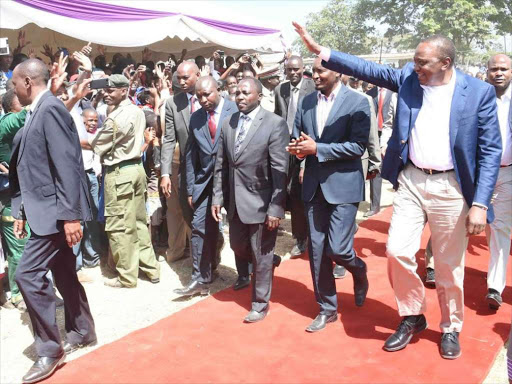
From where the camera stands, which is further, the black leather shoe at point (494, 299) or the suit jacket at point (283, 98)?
the suit jacket at point (283, 98)

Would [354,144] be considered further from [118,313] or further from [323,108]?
[118,313]

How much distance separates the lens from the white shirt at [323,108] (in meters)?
4.07

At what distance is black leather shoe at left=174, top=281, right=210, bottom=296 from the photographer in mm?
4801

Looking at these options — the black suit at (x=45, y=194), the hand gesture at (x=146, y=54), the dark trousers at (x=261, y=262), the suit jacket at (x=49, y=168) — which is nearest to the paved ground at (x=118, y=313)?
the black suit at (x=45, y=194)

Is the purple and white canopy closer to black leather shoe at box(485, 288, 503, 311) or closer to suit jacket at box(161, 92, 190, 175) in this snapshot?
suit jacket at box(161, 92, 190, 175)

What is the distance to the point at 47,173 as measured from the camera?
11.5ft

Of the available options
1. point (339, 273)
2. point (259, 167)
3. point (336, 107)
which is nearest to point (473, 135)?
point (336, 107)

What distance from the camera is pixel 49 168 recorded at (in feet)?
11.5

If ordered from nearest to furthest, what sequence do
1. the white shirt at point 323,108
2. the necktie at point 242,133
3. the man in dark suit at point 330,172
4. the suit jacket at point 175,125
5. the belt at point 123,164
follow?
1. the man in dark suit at point 330,172
2. the white shirt at point 323,108
3. the necktie at point 242,133
4. the belt at point 123,164
5. the suit jacket at point 175,125

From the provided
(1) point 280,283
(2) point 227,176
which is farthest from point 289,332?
(2) point 227,176

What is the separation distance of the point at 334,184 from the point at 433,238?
82 centimetres

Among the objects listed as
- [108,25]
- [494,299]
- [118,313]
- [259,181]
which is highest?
[108,25]

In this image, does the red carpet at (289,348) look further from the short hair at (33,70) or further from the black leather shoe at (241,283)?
the short hair at (33,70)

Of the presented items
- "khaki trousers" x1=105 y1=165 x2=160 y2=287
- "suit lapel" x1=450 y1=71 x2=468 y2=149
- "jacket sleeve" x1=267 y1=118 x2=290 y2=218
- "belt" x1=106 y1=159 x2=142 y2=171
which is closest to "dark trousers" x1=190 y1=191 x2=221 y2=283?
"khaki trousers" x1=105 y1=165 x2=160 y2=287
